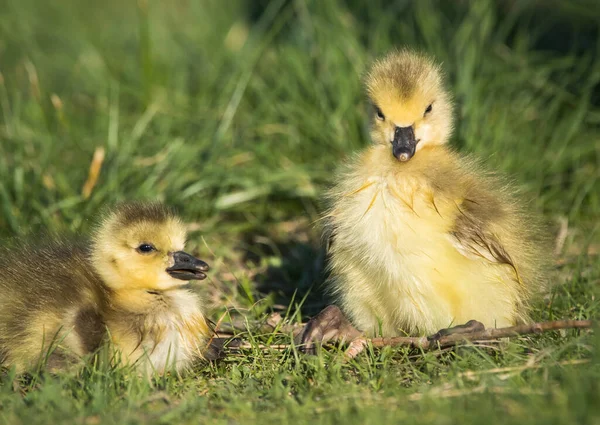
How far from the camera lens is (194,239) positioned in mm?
4520

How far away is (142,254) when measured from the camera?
328cm

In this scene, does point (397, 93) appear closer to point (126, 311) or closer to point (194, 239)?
point (126, 311)

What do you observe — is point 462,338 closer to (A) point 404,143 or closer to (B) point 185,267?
(A) point 404,143

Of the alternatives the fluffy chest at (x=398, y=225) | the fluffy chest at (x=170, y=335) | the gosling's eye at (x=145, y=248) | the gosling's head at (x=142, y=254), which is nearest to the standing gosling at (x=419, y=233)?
the fluffy chest at (x=398, y=225)

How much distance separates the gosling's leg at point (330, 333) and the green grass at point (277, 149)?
0.21 ft

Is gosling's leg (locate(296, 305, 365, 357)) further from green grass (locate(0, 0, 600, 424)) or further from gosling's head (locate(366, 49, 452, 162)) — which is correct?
gosling's head (locate(366, 49, 452, 162))

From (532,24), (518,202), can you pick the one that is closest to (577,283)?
(518,202)

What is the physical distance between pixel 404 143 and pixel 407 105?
6.2 inches

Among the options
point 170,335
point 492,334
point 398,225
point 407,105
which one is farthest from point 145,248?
point 492,334

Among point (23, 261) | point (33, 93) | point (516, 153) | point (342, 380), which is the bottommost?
point (342, 380)

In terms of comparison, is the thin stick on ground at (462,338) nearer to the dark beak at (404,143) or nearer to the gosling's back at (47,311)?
the dark beak at (404,143)

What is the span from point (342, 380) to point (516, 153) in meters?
2.26

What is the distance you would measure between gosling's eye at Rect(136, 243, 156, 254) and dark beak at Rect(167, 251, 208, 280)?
9 centimetres

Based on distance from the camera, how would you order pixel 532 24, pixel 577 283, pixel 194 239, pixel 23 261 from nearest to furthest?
pixel 23 261
pixel 577 283
pixel 194 239
pixel 532 24
